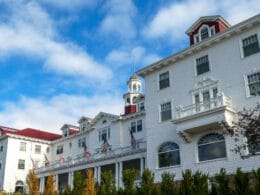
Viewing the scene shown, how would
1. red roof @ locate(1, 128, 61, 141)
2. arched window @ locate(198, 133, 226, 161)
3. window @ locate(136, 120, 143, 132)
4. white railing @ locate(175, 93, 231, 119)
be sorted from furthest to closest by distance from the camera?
red roof @ locate(1, 128, 61, 141)
window @ locate(136, 120, 143, 132)
arched window @ locate(198, 133, 226, 161)
white railing @ locate(175, 93, 231, 119)

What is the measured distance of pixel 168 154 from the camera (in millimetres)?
27906

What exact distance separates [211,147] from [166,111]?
18.3 feet

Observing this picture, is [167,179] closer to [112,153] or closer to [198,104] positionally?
[198,104]

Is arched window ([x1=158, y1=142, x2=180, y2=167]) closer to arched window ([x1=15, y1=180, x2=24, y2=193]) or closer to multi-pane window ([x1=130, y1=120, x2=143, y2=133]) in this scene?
multi-pane window ([x1=130, y1=120, x2=143, y2=133])

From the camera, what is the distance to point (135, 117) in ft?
128

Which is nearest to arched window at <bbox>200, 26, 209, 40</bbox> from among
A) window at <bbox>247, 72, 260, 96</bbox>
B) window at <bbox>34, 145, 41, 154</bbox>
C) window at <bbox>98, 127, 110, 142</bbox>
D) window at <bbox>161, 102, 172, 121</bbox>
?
window at <bbox>247, 72, 260, 96</bbox>

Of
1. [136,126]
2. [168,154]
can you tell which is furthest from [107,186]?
[136,126]

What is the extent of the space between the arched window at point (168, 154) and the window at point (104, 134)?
1413 cm

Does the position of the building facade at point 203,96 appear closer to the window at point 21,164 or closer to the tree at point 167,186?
the tree at point 167,186

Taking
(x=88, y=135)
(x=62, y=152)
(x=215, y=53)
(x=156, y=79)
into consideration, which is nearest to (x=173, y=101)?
(x=156, y=79)

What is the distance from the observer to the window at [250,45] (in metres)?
24.6

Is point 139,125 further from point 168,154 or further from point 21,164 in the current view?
point 21,164

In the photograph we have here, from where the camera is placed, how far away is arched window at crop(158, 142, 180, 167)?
2738 cm

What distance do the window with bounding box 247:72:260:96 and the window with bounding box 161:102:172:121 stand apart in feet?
23.6
